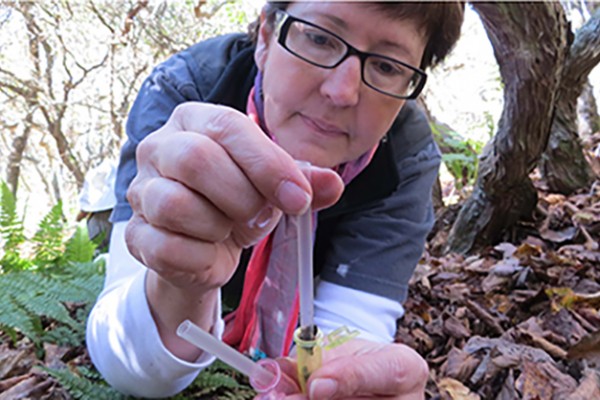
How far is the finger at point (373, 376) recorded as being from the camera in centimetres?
90

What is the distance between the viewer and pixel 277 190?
0.73 metres

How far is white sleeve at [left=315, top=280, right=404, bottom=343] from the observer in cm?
160

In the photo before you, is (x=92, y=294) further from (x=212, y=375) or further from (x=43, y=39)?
(x=43, y=39)

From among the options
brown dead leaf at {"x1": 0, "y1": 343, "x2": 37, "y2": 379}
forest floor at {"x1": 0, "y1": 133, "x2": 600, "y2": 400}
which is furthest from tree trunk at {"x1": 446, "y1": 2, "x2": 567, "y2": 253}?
brown dead leaf at {"x1": 0, "y1": 343, "x2": 37, "y2": 379}

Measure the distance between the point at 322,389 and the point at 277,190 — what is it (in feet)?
1.30

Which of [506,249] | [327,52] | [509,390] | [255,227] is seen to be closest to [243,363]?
[255,227]

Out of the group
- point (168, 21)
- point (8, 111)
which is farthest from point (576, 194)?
point (8, 111)

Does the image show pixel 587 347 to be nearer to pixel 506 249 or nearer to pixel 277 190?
pixel 277 190

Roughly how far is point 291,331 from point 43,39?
7.01 meters

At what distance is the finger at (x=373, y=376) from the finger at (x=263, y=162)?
355mm

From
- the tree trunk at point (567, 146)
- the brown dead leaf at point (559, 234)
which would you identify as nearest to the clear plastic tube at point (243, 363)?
the brown dead leaf at point (559, 234)

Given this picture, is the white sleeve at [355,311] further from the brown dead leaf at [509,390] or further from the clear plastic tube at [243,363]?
the clear plastic tube at [243,363]

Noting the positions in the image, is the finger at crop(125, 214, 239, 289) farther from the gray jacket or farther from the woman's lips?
the gray jacket

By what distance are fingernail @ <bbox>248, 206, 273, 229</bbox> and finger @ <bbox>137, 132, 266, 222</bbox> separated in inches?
1.6
